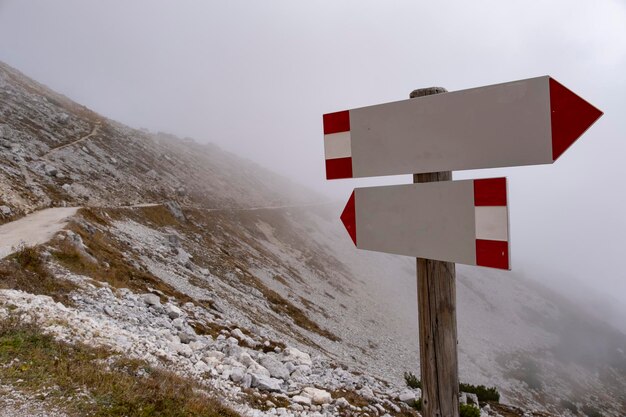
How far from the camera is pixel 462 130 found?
2723 millimetres

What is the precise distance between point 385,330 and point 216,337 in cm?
3997

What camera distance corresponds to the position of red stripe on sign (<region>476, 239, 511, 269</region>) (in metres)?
2.46

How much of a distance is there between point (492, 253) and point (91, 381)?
6475 millimetres

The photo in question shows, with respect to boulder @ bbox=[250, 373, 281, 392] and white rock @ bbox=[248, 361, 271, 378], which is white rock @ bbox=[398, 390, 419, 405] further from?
boulder @ bbox=[250, 373, 281, 392]

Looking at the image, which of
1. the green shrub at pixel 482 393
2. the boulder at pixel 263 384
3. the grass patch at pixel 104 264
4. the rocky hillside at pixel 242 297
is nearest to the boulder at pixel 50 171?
the rocky hillside at pixel 242 297

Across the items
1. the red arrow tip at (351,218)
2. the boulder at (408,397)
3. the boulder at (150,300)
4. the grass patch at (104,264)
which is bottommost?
the boulder at (408,397)

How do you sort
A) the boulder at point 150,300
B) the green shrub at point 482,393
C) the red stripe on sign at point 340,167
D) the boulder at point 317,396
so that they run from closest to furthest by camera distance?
1. the red stripe on sign at point 340,167
2. the boulder at point 317,396
3. the boulder at point 150,300
4. the green shrub at point 482,393

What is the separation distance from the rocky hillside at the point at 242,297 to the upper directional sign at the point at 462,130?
263 inches

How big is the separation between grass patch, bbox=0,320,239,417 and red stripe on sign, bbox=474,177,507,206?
5.61 meters

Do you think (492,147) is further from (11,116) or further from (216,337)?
(11,116)

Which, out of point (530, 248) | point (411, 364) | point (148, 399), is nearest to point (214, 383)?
point (148, 399)

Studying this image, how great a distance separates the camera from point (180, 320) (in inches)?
543

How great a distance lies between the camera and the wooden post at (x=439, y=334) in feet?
10.1

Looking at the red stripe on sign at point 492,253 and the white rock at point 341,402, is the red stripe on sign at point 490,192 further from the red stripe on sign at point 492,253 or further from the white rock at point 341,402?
the white rock at point 341,402
